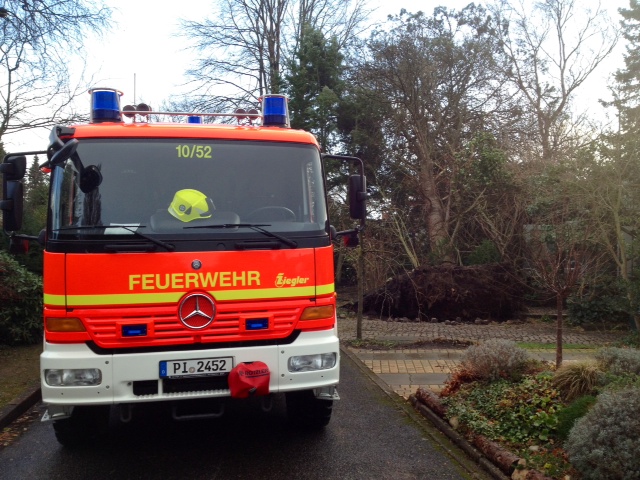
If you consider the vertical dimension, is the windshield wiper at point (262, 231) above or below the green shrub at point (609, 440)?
above

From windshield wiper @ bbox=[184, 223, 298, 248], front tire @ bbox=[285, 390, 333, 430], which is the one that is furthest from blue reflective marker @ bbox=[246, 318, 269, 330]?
front tire @ bbox=[285, 390, 333, 430]

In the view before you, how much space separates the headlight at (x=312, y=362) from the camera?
4.65 metres

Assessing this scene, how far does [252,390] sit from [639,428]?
104 inches

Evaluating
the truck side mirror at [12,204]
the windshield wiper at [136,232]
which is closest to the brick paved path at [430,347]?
the windshield wiper at [136,232]

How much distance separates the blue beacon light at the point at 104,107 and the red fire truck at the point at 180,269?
0.53 m

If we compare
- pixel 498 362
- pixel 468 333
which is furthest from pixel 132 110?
pixel 468 333

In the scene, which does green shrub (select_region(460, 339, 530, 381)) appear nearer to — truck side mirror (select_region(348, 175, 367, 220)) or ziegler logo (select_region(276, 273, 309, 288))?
truck side mirror (select_region(348, 175, 367, 220))

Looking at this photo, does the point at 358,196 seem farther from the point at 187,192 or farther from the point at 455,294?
the point at 455,294

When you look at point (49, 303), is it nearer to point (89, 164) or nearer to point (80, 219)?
point (80, 219)

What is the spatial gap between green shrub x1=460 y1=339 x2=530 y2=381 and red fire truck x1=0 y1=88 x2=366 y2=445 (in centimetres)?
189

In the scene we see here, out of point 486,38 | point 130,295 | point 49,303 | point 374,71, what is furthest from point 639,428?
point 486,38

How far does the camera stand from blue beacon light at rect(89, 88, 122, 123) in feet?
17.5

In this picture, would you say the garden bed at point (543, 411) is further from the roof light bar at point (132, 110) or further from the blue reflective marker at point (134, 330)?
the roof light bar at point (132, 110)

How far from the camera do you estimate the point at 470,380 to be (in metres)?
6.10
